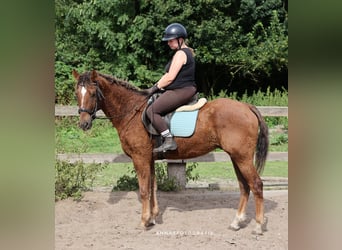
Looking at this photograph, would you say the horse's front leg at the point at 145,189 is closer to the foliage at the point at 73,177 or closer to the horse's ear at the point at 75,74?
the foliage at the point at 73,177

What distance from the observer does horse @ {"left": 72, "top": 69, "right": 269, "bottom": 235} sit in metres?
3.50

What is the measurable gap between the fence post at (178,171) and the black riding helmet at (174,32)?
148 cm

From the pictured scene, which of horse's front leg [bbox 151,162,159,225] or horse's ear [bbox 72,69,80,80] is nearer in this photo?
horse's ear [bbox 72,69,80,80]

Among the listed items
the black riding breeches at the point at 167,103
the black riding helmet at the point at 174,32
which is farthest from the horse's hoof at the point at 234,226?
the black riding helmet at the point at 174,32

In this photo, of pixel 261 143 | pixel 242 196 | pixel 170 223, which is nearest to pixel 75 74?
pixel 170 223

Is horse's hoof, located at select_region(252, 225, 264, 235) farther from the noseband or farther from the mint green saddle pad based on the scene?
the noseband

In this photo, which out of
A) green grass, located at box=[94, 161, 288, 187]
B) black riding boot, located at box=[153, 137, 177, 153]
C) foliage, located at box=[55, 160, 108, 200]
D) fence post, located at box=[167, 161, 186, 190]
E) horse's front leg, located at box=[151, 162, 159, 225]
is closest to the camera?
black riding boot, located at box=[153, 137, 177, 153]

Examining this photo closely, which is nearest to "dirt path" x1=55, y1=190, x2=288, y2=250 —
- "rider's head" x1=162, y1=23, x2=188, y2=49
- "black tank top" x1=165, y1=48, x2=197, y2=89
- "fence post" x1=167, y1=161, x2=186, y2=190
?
"fence post" x1=167, y1=161, x2=186, y2=190

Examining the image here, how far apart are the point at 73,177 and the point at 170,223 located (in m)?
1.08

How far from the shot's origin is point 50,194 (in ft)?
8.36
